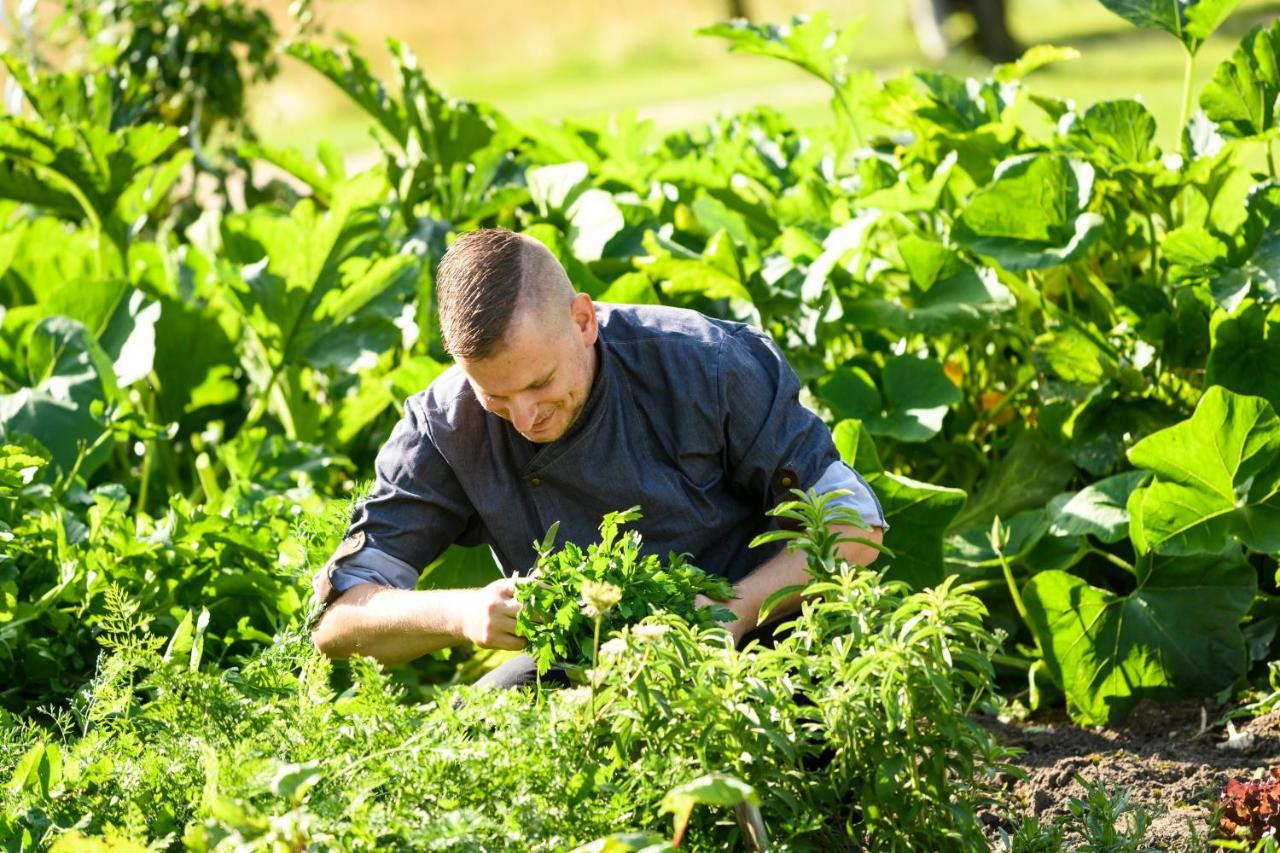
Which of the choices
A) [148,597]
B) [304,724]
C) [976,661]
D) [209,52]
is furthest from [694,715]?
[209,52]

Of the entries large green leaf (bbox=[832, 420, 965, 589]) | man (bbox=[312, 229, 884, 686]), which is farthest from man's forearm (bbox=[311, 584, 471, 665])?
large green leaf (bbox=[832, 420, 965, 589])

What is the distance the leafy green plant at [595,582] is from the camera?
1815 mm

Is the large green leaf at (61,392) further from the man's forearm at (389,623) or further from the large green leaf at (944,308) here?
the large green leaf at (944,308)

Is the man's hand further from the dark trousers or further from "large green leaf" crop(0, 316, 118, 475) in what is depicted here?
"large green leaf" crop(0, 316, 118, 475)

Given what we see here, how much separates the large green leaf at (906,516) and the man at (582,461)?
355 millimetres

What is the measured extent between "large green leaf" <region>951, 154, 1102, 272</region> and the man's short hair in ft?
4.12

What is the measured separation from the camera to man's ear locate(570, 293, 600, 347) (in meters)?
2.25

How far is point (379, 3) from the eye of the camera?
21.8 m

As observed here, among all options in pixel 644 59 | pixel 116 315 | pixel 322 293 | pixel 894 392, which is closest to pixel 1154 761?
pixel 894 392

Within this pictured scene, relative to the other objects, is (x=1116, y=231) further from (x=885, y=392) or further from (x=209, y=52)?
(x=209, y=52)

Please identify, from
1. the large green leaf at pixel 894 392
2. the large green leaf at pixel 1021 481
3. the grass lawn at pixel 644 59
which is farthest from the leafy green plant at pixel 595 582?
the grass lawn at pixel 644 59

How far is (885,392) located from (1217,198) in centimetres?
82

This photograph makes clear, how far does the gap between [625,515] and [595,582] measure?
0.40 feet

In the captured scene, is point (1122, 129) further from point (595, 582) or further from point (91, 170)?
point (91, 170)
